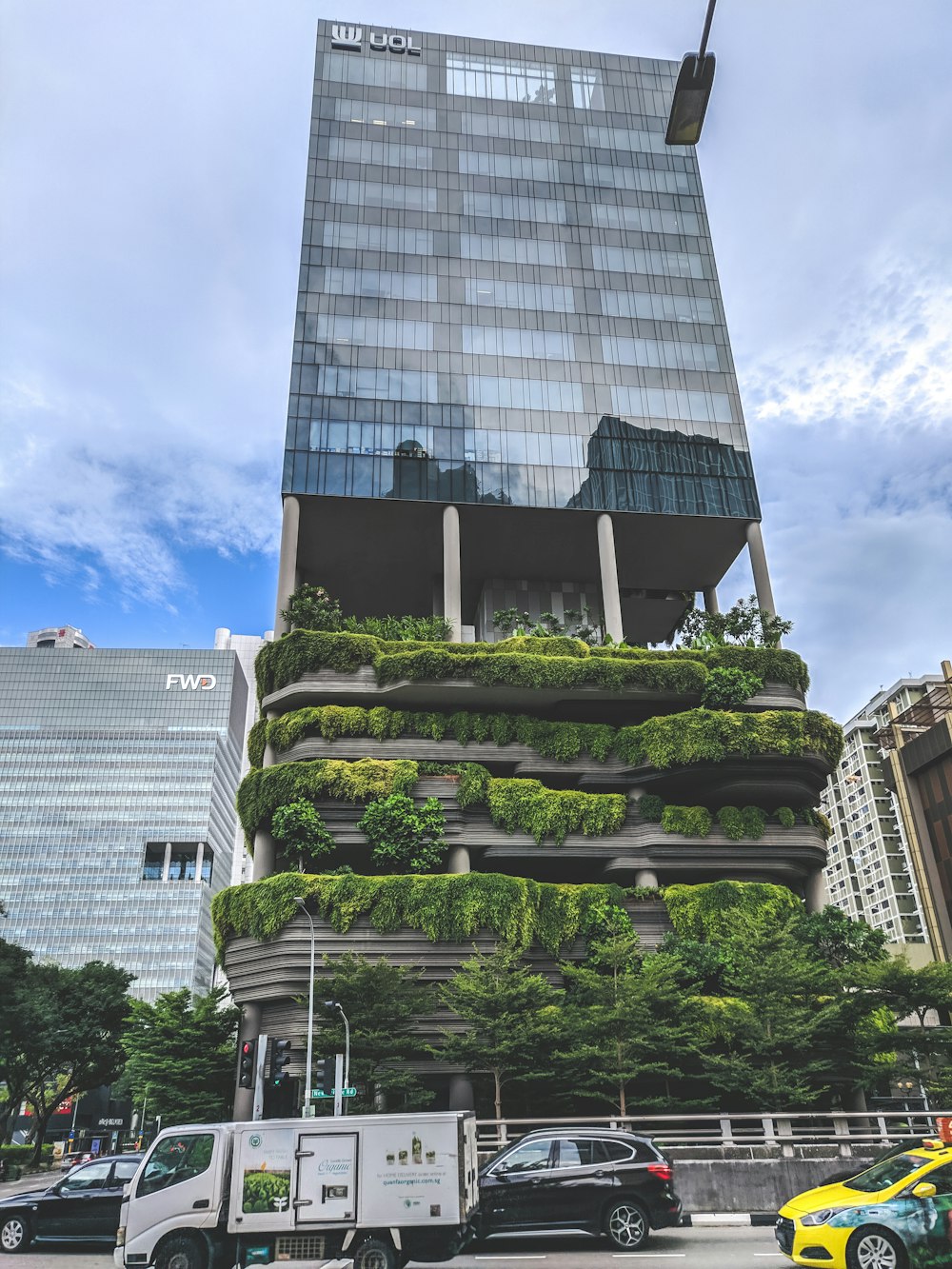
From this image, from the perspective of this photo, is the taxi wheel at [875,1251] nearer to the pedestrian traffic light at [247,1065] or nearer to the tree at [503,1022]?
the pedestrian traffic light at [247,1065]

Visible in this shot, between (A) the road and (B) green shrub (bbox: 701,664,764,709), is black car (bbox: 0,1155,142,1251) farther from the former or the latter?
(B) green shrub (bbox: 701,664,764,709)

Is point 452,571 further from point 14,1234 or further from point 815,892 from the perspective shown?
point 14,1234

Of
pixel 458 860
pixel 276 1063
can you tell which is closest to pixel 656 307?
pixel 458 860

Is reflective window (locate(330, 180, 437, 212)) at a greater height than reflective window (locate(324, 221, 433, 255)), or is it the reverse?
reflective window (locate(330, 180, 437, 212))

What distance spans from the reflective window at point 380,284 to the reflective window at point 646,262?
442 inches

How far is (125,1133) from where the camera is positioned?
104 meters

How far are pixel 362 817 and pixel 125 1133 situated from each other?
82635mm

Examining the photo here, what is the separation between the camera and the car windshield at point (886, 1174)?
1400 centimetres

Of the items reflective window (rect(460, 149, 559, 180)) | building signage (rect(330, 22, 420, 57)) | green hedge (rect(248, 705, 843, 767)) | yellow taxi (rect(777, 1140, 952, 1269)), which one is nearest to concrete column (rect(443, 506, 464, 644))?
green hedge (rect(248, 705, 843, 767))

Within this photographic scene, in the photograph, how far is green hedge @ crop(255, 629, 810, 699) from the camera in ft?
150

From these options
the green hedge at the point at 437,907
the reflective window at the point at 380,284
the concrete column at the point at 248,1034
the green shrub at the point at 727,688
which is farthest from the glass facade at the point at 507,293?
the concrete column at the point at 248,1034

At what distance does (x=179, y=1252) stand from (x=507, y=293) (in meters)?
55.8

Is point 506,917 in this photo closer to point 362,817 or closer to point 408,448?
point 362,817

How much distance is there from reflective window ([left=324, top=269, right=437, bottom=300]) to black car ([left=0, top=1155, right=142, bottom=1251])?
50.5 meters
